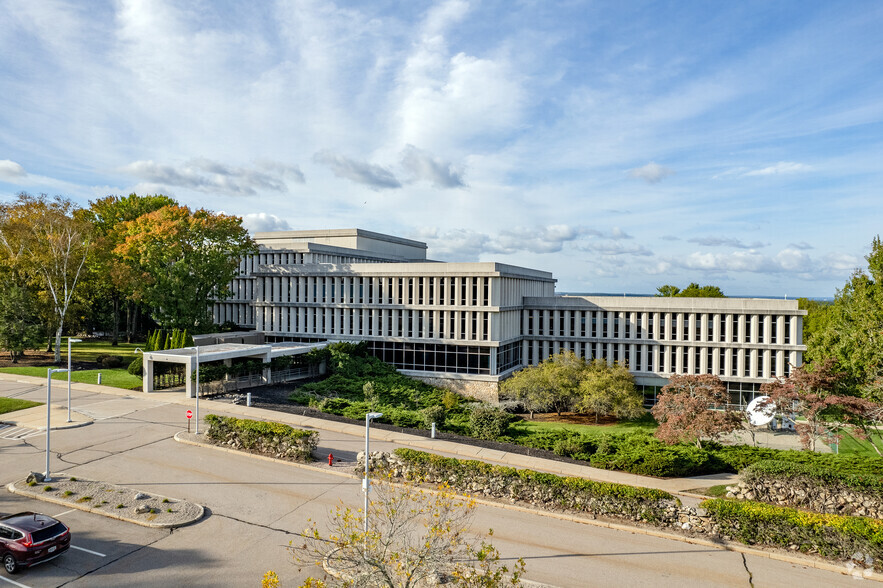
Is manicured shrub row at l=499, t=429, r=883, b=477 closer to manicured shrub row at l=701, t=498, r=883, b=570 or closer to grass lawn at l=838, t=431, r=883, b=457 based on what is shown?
manicured shrub row at l=701, t=498, r=883, b=570

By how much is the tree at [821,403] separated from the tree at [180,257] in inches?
1900

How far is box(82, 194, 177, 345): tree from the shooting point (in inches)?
2139

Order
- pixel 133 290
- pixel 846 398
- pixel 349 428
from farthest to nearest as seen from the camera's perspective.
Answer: pixel 133 290 < pixel 349 428 < pixel 846 398

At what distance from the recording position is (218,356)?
40.8 meters

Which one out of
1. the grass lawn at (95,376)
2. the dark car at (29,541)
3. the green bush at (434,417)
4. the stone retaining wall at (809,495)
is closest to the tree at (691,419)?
the stone retaining wall at (809,495)

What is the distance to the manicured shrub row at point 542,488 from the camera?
1986cm

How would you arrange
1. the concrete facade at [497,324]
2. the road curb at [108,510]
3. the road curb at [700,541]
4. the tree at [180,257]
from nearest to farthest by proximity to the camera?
the road curb at [700,541], the road curb at [108,510], the concrete facade at [497,324], the tree at [180,257]

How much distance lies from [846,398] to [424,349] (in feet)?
113

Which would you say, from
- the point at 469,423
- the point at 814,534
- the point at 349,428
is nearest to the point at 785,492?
the point at 814,534

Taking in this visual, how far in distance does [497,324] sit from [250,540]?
119ft

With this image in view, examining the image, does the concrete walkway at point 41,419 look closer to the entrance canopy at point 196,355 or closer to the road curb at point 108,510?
the entrance canopy at point 196,355

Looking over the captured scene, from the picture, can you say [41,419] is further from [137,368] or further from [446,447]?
[446,447]

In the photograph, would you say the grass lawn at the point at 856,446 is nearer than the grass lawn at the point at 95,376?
A: Yes

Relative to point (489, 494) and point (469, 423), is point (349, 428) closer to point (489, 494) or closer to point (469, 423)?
point (469, 423)
